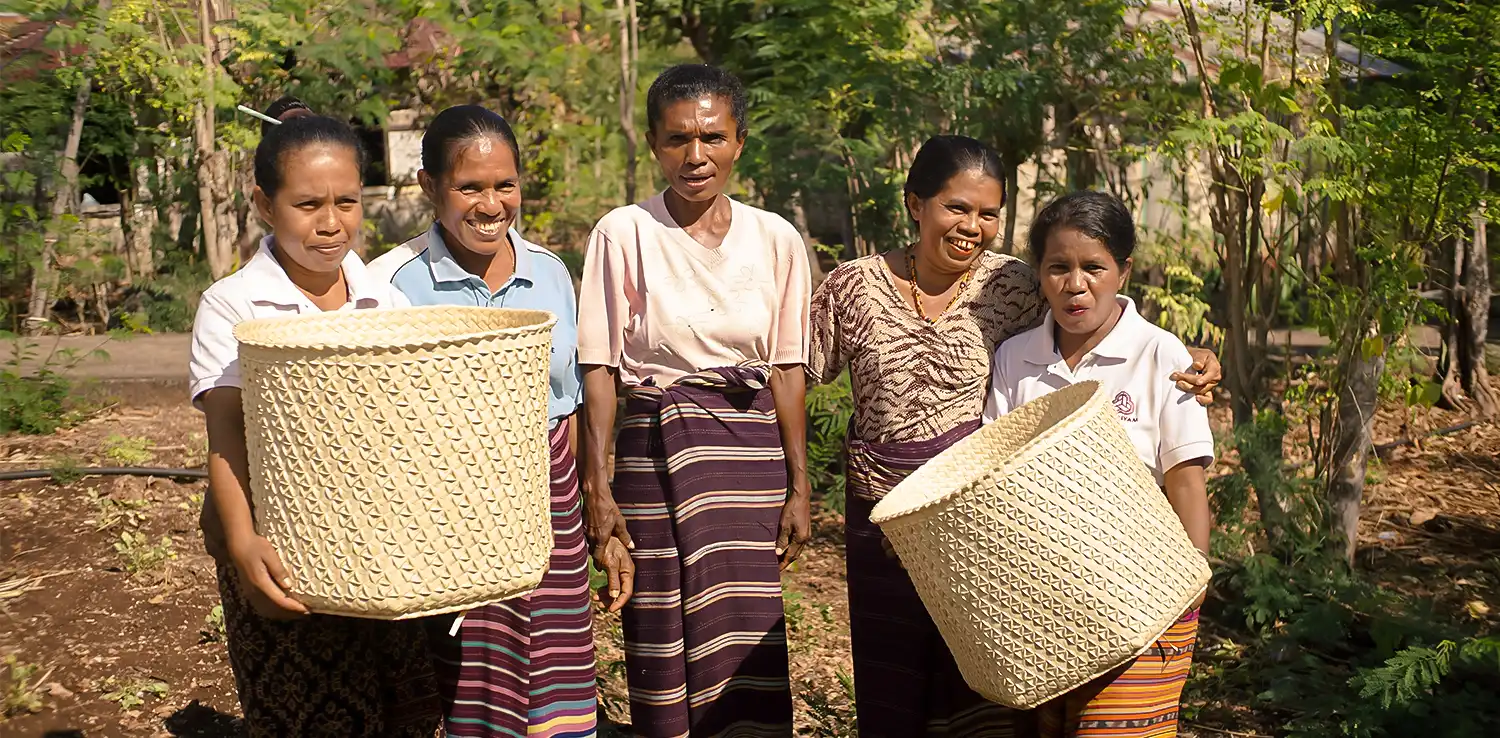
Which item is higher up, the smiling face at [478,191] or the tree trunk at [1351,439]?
the smiling face at [478,191]

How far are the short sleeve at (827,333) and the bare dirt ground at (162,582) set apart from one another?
1.22 metres

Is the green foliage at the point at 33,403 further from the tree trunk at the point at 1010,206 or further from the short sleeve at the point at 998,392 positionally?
the short sleeve at the point at 998,392

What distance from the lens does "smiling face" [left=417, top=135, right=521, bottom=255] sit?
2.87 metres

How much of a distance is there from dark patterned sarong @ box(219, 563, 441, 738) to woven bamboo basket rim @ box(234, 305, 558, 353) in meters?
0.50

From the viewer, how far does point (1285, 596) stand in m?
4.42

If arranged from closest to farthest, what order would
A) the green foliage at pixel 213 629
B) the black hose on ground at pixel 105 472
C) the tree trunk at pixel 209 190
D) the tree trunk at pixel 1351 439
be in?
1. the green foliage at pixel 213 629
2. the tree trunk at pixel 1351 439
3. the black hose on ground at pixel 105 472
4. the tree trunk at pixel 209 190

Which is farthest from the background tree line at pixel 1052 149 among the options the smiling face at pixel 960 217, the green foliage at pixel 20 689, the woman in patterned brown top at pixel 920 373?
the green foliage at pixel 20 689

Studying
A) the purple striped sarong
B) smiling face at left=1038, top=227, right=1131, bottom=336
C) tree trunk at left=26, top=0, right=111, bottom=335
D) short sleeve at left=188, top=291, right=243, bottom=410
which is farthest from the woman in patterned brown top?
tree trunk at left=26, top=0, right=111, bottom=335

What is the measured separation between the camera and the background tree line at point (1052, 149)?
449 cm

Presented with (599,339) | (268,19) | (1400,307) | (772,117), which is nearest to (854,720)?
(599,339)

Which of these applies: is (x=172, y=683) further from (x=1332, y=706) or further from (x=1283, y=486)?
(x=1283, y=486)

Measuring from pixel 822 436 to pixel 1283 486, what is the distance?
1.89 metres

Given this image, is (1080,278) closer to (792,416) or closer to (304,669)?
(792,416)

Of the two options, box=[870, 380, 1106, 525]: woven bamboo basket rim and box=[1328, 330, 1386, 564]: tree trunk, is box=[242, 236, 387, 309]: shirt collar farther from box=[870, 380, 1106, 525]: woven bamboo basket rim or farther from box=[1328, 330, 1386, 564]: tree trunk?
box=[1328, 330, 1386, 564]: tree trunk
